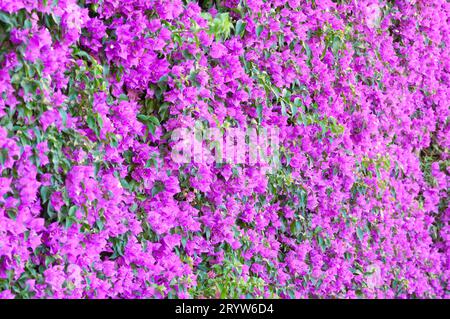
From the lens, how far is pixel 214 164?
3.06 metres

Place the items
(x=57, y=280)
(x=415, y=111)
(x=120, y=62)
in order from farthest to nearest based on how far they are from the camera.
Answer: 1. (x=415, y=111)
2. (x=120, y=62)
3. (x=57, y=280)

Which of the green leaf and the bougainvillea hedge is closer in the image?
the bougainvillea hedge

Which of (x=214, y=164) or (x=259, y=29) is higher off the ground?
(x=259, y=29)

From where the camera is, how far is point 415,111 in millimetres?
4637

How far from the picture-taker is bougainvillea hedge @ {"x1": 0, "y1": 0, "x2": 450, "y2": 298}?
2350 mm

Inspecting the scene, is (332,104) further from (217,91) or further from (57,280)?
(57,280)

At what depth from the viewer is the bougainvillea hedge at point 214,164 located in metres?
2.35

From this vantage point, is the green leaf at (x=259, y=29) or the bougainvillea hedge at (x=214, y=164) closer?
the bougainvillea hedge at (x=214, y=164)

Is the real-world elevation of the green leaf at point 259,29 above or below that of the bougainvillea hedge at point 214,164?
above

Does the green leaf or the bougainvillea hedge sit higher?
the green leaf
